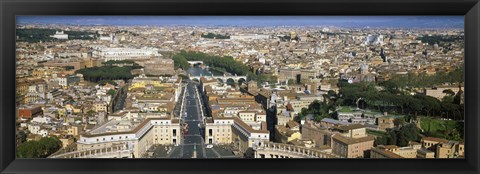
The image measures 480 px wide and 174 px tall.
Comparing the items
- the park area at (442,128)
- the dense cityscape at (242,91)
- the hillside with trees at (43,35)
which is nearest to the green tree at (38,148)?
the dense cityscape at (242,91)

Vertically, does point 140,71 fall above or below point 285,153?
above

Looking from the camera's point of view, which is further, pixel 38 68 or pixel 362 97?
pixel 362 97

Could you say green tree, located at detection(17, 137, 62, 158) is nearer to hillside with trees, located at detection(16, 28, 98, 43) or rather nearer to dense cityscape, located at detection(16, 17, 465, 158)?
dense cityscape, located at detection(16, 17, 465, 158)

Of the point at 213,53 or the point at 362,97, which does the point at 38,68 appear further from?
the point at 362,97

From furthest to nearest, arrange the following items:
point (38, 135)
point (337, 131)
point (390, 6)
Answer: point (337, 131) < point (38, 135) < point (390, 6)

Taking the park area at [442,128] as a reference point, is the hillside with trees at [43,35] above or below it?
above

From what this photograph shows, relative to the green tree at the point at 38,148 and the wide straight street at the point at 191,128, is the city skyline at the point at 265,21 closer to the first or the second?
the wide straight street at the point at 191,128

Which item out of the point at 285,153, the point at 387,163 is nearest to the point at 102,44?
the point at 285,153
